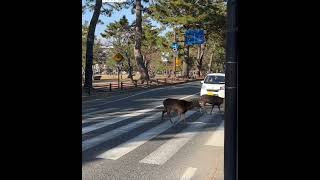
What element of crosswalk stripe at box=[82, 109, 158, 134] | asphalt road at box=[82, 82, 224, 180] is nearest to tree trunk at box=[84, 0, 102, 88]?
crosswalk stripe at box=[82, 109, 158, 134]

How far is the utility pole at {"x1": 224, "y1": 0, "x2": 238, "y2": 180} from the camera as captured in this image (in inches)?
108

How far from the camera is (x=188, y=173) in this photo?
21.8ft

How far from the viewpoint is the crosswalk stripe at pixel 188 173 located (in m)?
6.38

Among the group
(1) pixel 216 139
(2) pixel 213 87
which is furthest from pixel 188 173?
(2) pixel 213 87

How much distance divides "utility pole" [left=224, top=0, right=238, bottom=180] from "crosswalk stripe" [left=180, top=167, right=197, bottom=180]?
3.41 meters

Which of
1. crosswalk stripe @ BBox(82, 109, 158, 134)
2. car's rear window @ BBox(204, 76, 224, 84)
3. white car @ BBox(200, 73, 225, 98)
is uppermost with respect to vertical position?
car's rear window @ BBox(204, 76, 224, 84)

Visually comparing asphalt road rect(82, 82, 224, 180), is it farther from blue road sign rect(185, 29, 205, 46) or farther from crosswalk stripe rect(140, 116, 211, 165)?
blue road sign rect(185, 29, 205, 46)

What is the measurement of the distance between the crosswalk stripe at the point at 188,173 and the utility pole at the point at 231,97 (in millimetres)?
3408
